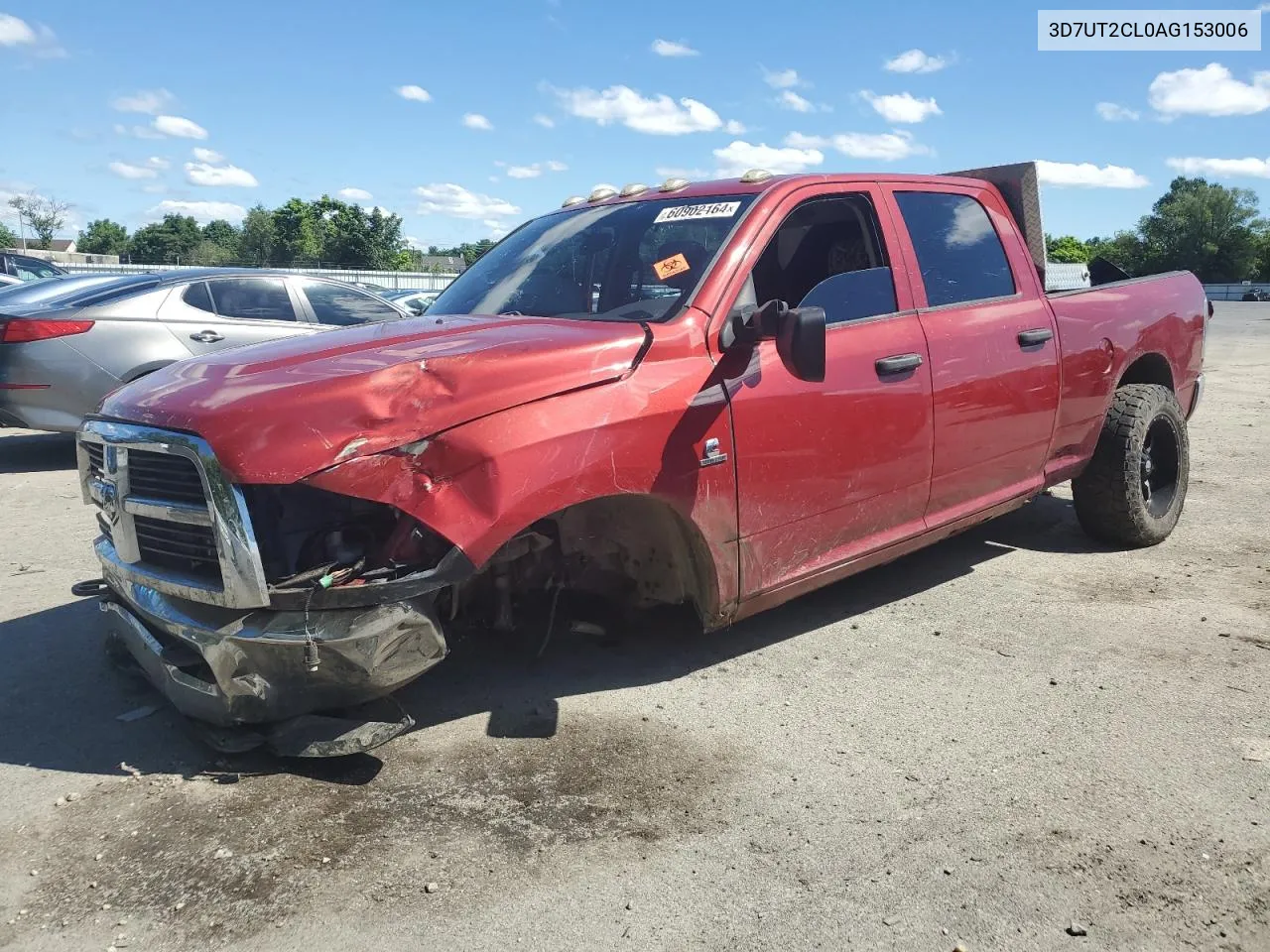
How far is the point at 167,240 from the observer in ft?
351

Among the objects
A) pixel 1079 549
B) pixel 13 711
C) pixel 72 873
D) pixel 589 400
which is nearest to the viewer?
pixel 72 873

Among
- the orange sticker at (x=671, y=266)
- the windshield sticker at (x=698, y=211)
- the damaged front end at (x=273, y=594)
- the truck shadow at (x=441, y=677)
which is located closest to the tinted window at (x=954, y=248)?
the windshield sticker at (x=698, y=211)

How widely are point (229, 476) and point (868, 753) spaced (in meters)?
2.15

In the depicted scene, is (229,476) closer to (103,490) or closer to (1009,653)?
(103,490)

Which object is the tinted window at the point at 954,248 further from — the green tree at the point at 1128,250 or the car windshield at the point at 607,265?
the green tree at the point at 1128,250

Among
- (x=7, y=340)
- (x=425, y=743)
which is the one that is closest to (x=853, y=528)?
(x=425, y=743)

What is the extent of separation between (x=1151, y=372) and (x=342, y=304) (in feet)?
21.7

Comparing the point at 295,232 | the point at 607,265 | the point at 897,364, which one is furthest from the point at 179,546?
the point at 295,232

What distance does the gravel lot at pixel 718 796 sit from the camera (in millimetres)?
2344

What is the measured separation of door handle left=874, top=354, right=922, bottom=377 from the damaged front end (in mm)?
1916

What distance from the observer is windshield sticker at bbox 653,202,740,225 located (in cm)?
379

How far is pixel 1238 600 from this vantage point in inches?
176

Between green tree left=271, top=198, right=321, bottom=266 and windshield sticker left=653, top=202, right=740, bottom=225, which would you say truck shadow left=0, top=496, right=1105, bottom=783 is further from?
green tree left=271, top=198, right=321, bottom=266

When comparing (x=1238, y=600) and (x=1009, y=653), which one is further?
(x=1238, y=600)
